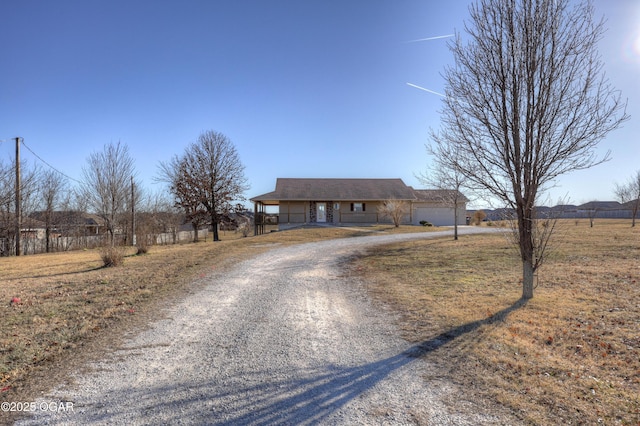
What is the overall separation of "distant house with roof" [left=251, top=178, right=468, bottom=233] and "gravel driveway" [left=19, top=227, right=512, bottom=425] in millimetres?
25970

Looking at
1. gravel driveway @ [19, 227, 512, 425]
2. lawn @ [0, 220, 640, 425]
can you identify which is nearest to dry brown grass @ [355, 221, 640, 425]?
lawn @ [0, 220, 640, 425]

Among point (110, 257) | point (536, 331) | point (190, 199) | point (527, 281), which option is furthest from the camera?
point (190, 199)

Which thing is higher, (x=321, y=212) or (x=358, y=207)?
(x=358, y=207)

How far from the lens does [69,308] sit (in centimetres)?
629

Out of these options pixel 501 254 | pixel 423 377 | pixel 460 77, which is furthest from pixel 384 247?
pixel 423 377

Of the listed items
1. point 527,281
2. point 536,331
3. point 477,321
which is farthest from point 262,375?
point 527,281

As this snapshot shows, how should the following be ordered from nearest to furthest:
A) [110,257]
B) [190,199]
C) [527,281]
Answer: [527,281] < [110,257] < [190,199]

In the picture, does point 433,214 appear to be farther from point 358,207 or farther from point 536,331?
point 536,331

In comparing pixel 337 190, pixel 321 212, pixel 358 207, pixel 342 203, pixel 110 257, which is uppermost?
pixel 337 190

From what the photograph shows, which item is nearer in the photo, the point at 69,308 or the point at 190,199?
the point at 69,308

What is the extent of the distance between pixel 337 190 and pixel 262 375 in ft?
102

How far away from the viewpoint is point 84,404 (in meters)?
3.01

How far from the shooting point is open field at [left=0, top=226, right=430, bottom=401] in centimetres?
390

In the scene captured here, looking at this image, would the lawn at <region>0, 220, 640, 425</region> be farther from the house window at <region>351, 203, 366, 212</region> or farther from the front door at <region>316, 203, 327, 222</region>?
the house window at <region>351, 203, 366, 212</region>
